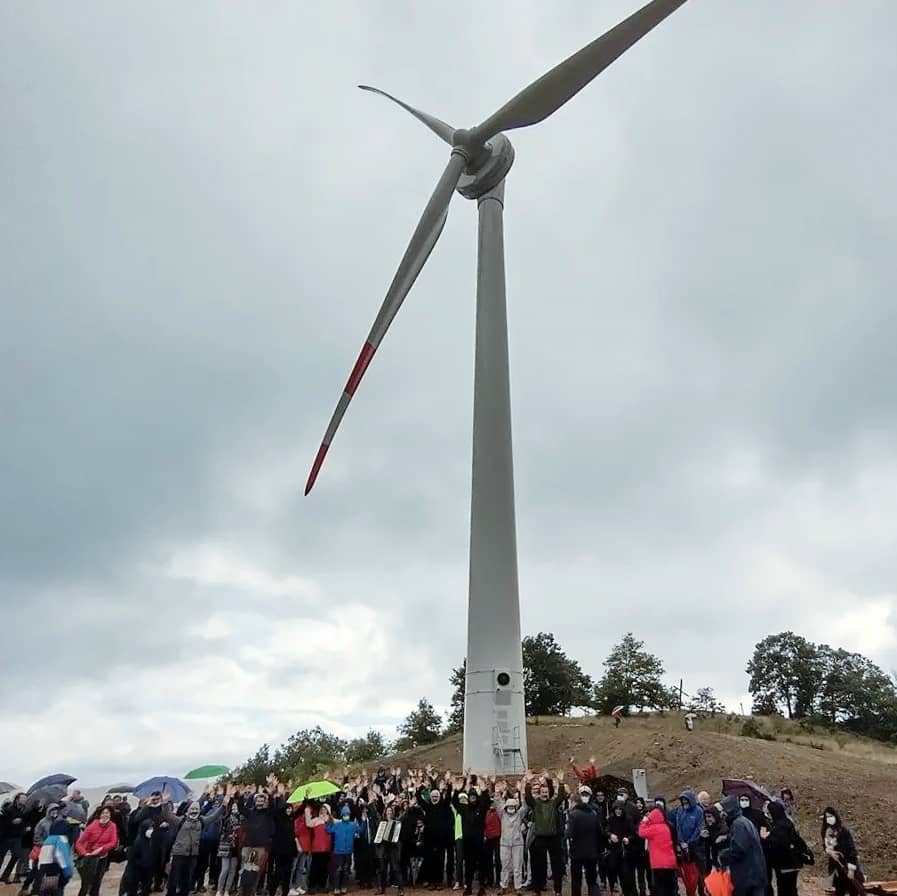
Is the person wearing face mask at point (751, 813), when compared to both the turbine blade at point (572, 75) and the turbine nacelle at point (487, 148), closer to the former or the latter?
the turbine nacelle at point (487, 148)

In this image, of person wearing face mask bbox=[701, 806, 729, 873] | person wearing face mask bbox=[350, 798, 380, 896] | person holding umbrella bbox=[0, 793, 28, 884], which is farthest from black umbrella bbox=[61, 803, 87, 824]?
person wearing face mask bbox=[701, 806, 729, 873]

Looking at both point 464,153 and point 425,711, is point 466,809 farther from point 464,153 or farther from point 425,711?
point 425,711

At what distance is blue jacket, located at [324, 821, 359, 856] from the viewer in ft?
48.8

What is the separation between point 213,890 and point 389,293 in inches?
723

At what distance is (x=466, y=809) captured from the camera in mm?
14250

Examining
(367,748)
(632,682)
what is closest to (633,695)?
(632,682)

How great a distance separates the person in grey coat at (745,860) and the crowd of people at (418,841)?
1.15 metres

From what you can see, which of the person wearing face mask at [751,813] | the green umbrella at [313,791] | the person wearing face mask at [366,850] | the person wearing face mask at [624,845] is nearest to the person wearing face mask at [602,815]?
the person wearing face mask at [624,845]

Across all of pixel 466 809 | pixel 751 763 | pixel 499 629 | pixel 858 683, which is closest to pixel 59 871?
pixel 466 809

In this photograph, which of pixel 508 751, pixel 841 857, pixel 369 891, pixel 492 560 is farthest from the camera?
pixel 492 560

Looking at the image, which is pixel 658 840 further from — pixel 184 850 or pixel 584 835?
pixel 184 850

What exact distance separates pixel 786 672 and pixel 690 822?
8185 centimetres

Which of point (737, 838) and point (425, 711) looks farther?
point (425, 711)

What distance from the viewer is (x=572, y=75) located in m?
28.4
